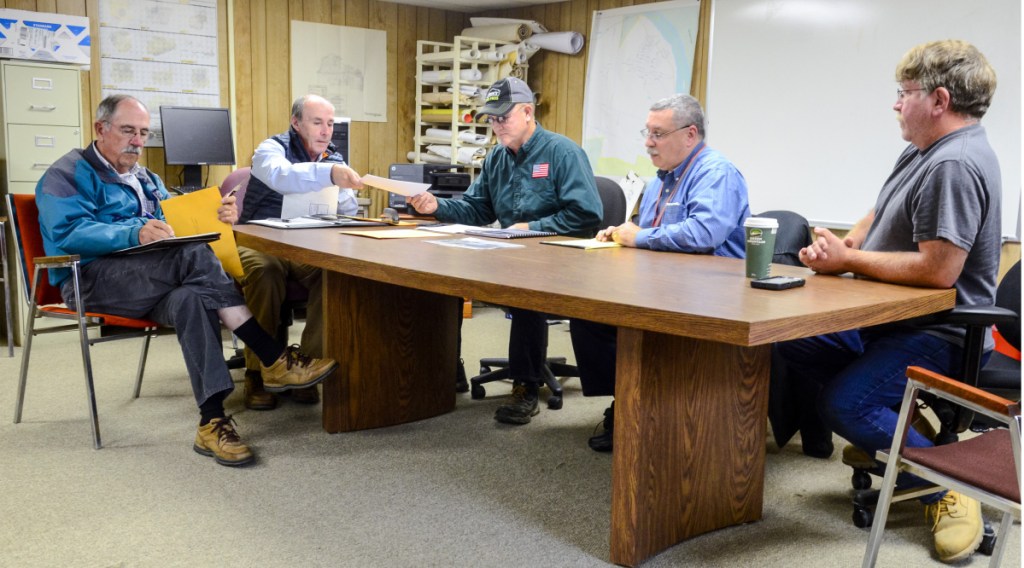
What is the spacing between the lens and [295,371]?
276cm

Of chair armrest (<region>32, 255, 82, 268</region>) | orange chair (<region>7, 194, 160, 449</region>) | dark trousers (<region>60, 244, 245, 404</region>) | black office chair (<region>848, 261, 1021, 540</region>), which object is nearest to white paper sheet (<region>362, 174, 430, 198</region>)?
dark trousers (<region>60, 244, 245, 404</region>)

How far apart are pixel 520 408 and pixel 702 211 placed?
3.21ft

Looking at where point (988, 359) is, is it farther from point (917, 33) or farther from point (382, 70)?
point (382, 70)

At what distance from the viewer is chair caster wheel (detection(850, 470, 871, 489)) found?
2.50 m

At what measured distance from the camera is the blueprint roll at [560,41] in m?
5.83

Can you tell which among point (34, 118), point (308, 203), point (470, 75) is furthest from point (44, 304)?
point (470, 75)

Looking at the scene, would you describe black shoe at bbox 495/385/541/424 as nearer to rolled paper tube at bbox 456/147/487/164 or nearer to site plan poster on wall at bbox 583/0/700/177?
site plan poster on wall at bbox 583/0/700/177

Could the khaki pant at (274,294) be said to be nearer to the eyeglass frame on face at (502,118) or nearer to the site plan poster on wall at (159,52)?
the eyeglass frame on face at (502,118)

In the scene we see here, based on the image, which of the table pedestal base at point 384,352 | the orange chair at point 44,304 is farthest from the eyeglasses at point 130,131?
the table pedestal base at point 384,352

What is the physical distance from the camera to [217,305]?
105 inches

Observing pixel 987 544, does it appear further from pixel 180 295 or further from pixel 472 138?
pixel 472 138

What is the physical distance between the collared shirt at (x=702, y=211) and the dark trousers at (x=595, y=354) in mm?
314

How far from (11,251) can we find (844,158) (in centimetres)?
412

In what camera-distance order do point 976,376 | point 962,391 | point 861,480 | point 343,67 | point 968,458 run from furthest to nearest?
point 343,67
point 861,480
point 976,376
point 968,458
point 962,391
